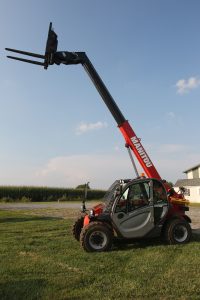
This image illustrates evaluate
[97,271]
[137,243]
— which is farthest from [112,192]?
[97,271]

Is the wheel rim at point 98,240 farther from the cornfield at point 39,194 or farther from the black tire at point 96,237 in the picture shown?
the cornfield at point 39,194

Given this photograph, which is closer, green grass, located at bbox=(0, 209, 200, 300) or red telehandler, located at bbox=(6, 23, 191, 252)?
green grass, located at bbox=(0, 209, 200, 300)

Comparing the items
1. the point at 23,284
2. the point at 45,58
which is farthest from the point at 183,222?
the point at 45,58

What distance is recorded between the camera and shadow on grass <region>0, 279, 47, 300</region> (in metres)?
6.52

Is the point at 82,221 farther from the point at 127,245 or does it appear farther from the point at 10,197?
the point at 10,197

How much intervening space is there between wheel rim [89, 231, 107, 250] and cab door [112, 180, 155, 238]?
50 cm

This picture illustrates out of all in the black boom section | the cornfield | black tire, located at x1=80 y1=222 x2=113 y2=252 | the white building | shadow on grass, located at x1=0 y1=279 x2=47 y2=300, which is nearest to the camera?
shadow on grass, located at x1=0 y1=279 x2=47 y2=300

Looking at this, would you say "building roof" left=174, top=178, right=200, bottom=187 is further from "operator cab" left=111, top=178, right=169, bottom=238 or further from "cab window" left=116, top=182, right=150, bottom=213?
"cab window" left=116, top=182, right=150, bottom=213

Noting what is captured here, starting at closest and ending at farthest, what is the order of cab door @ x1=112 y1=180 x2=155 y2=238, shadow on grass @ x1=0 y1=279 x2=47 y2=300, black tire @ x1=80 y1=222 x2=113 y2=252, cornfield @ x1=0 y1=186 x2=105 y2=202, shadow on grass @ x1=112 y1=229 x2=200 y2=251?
shadow on grass @ x1=0 y1=279 x2=47 y2=300
black tire @ x1=80 y1=222 x2=113 y2=252
cab door @ x1=112 y1=180 x2=155 y2=238
shadow on grass @ x1=112 y1=229 x2=200 y2=251
cornfield @ x1=0 y1=186 x2=105 y2=202

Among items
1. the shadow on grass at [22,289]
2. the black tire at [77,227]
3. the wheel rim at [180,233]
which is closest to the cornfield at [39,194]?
the black tire at [77,227]

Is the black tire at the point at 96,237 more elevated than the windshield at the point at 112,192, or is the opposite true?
the windshield at the point at 112,192

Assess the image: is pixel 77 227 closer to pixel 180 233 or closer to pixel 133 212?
pixel 133 212

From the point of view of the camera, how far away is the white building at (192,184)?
50.8 meters

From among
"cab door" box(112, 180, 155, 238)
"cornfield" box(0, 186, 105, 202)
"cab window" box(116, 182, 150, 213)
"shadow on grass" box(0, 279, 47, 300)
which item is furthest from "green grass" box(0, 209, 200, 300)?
"cornfield" box(0, 186, 105, 202)
